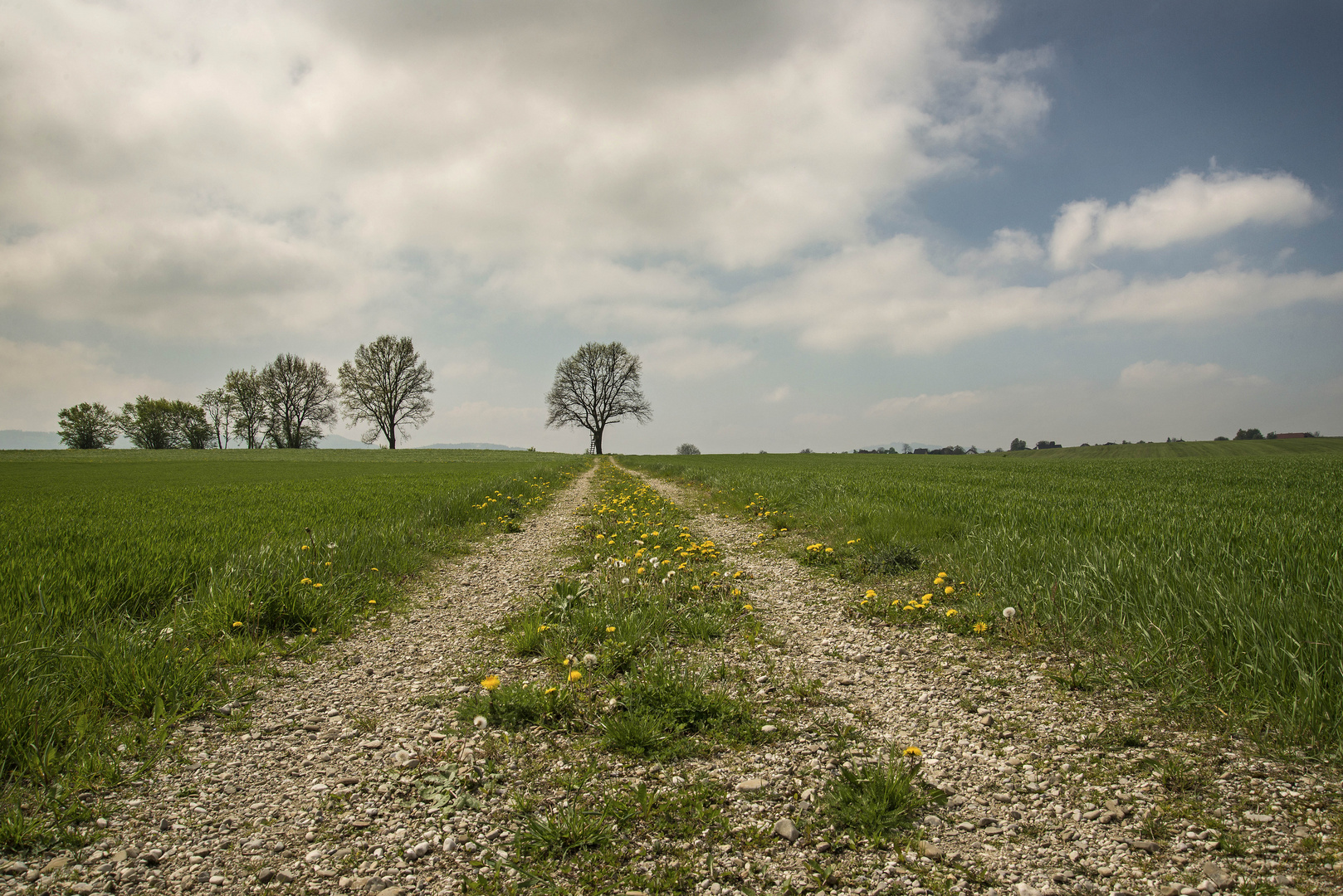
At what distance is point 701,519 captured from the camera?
13.7 metres

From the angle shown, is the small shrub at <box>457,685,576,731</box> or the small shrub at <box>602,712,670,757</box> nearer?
the small shrub at <box>602,712,670,757</box>

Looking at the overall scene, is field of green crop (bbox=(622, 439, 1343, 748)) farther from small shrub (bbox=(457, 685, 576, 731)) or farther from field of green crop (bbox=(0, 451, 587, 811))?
field of green crop (bbox=(0, 451, 587, 811))

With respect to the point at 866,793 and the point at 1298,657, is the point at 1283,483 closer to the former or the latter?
the point at 1298,657

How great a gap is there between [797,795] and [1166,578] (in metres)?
4.41

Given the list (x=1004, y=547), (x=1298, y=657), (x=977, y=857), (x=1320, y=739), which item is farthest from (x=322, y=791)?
(x=1004, y=547)

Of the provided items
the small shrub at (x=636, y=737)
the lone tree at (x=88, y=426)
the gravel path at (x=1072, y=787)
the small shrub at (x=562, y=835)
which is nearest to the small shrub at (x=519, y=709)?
the small shrub at (x=636, y=737)

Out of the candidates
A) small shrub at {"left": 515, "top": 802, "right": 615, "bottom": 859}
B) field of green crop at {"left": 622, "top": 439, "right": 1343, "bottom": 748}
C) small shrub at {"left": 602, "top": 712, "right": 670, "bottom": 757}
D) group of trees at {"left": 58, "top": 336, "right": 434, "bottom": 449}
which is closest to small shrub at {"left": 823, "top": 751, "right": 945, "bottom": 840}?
small shrub at {"left": 602, "top": 712, "right": 670, "bottom": 757}

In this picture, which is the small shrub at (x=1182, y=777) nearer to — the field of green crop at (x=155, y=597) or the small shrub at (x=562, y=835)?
the small shrub at (x=562, y=835)

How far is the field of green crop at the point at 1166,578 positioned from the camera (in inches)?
142

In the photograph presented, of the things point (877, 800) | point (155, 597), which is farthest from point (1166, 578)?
point (155, 597)

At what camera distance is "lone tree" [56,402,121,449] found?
304 ft

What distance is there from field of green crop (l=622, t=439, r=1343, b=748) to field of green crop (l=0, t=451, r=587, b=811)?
Answer: 22.8 feet

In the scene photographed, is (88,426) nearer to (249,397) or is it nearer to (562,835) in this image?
(249,397)

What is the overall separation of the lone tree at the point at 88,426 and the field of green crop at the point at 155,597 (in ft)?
387
